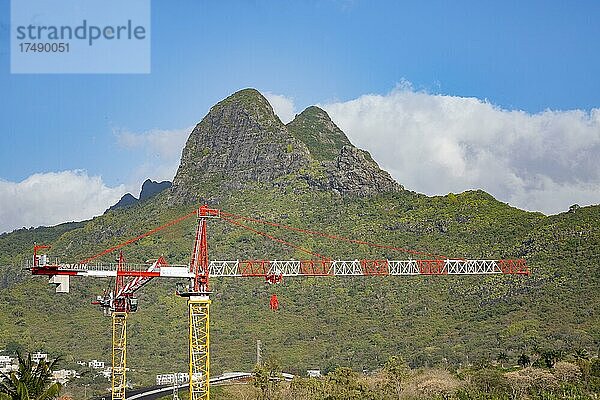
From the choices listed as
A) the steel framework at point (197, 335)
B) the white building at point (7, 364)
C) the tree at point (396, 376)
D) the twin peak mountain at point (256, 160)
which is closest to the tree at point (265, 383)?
the tree at point (396, 376)

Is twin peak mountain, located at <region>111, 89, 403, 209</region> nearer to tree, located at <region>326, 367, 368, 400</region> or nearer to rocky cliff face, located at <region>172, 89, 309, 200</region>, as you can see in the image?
rocky cliff face, located at <region>172, 89, 309, 200</region>

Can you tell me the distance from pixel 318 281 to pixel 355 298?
8.15 m

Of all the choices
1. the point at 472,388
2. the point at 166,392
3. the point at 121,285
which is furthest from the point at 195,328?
the point at 166,392

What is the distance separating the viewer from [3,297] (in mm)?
113750

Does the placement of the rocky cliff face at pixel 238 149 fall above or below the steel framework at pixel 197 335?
above

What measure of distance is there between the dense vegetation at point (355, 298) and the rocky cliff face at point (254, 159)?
3.27 meters

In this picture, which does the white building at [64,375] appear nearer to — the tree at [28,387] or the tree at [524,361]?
the tree at [524,361]

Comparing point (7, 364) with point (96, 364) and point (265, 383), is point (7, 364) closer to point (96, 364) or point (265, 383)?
point (96, 364)

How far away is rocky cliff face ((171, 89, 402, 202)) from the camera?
133500mm

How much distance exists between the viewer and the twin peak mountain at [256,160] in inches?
5256

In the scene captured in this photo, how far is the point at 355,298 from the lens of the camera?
109000 mm

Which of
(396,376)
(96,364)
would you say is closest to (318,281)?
(96,364)

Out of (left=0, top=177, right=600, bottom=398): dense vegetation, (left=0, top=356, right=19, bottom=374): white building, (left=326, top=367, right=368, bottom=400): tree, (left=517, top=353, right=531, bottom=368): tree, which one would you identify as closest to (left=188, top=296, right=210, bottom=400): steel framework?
(left=326, top=367, right=368, bottom=400): tree

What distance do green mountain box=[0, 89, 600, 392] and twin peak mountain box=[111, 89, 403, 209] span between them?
26 cm
